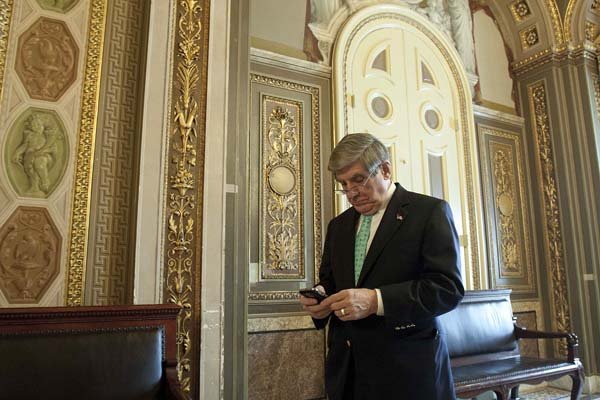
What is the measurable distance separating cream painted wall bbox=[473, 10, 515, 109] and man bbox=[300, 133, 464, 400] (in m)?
4.31

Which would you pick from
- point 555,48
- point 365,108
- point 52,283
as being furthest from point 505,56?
point 52,283

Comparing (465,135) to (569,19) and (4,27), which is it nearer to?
(569,19)

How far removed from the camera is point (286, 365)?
11.7 feet

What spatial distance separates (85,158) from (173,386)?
1363mm

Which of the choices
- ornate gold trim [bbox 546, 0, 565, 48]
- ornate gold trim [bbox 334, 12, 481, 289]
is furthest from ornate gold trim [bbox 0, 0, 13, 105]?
ornate gold trim [bbox 546, 0, 565, 48]

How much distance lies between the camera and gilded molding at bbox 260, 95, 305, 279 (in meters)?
3.71

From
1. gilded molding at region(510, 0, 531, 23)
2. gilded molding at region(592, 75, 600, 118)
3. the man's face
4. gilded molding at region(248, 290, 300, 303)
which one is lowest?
gilded molding at region(248, 290, 300, 303)

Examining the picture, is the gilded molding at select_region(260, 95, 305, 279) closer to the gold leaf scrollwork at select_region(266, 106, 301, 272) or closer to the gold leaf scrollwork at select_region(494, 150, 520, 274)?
the gold leaf scrollwork at select_region(266, 106, 301, 272)

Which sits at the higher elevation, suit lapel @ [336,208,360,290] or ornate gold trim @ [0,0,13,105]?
ornate gold trim @ [0,0,13,105]

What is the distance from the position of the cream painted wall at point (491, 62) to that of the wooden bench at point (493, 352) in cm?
240

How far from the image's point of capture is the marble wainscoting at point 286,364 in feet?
11.3

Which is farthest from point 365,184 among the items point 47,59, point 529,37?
point 529,37

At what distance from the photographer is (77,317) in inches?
86.4

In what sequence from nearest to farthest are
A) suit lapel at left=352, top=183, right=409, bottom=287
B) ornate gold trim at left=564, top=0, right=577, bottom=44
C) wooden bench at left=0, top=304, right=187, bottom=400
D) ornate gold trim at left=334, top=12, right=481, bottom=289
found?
suit lapel at left=352, top=183, right=409, bottom=287, wooden bench at left=0, top=304, right=187, bottom=400, ornate gold trim at left=334, top=12, right=481, bottom=289, ornate gold trim at left=564, top=0, right=577, bottom=44
